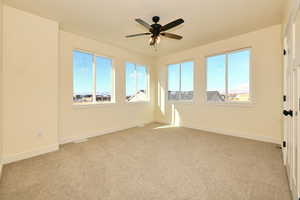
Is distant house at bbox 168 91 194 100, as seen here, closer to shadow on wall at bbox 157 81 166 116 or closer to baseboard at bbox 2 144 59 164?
shadow on wall at bbox 157 81 166 116

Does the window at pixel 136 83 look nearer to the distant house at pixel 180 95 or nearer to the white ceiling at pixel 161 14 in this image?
the distant house at pixel 180 95

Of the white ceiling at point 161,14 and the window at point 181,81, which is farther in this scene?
the window at point 181,81

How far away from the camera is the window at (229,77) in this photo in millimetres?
3680

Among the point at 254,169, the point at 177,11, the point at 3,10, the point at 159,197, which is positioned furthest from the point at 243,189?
the point at 3,10

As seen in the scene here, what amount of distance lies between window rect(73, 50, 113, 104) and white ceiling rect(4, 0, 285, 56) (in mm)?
636

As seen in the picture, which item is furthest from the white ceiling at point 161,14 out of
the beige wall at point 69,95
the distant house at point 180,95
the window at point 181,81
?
the distant house at point 180,95

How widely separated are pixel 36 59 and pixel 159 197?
3.10 meters

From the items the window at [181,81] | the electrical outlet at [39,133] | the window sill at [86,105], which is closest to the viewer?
the electrical outlet at [39,133]

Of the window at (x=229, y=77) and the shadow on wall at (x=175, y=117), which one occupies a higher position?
the window at (x=229, y=77)

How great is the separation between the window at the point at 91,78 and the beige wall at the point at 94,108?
18 centimetres

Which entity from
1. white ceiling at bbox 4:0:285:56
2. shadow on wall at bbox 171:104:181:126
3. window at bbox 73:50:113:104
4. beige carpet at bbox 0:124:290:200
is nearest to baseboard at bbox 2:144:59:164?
beige carpet at bbox 0:124:290:200

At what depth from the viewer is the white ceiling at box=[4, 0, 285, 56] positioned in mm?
2381

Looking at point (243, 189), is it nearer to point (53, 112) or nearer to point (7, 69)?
point (53, 112)

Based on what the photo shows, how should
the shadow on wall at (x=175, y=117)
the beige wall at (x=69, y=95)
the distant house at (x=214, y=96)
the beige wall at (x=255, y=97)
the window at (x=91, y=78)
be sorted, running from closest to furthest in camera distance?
1. the beige wall at (x=69, y=95)
2. the beige wall at (x=255, y=97)
3. the window at (x=91, y=78)
4. the distant house at (x=214, y=96)
5. the shadow on wall at (x=175, y=117)
